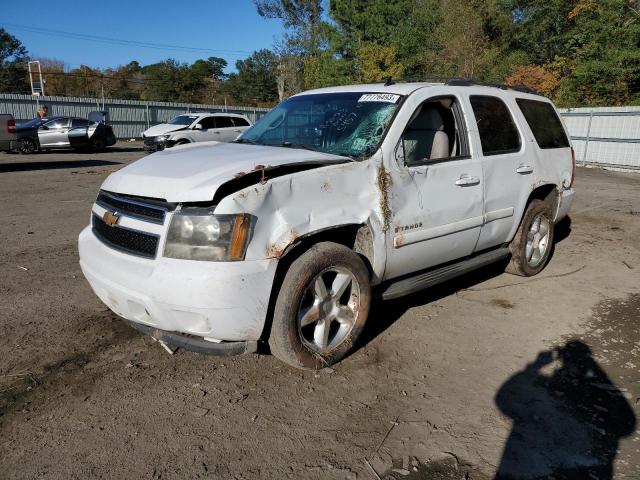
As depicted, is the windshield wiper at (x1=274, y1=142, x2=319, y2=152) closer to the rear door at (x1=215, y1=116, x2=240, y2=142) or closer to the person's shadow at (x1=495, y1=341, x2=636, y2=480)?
the person's shadow at (x1=495, y1=341, x2=636, y2=480)

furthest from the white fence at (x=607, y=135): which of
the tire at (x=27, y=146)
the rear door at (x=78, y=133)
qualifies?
the tire at (x=27, y=146)

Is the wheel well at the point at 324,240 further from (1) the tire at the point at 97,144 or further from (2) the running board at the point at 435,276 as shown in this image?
(1) the tire at the point at 97,144

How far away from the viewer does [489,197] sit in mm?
4496

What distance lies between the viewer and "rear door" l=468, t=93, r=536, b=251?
450 cm

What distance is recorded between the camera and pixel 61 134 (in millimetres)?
20656

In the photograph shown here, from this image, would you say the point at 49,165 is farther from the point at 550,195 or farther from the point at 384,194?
the point at 384,194

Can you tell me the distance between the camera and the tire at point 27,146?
749 inches

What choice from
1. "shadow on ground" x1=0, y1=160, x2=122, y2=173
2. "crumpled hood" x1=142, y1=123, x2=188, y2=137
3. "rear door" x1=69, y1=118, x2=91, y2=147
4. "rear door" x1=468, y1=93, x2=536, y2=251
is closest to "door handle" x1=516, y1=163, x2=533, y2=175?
"rear door" x1=468, y1=93, x2=536, y2=251

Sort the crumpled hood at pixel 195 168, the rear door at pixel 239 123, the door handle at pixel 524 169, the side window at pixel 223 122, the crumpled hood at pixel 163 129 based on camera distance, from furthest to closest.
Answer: the rear door at pixel 239 123
the side window at pixel 223 122
the crumpled hood at pixel 163 129
the door handle at pixel 524 169
the crumpled hood at pixel 195 168

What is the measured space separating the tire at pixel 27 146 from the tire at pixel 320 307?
19305 mm

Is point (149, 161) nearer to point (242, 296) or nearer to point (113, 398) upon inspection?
point (242, 296)

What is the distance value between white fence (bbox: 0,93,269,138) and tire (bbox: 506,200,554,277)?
89.2 feet

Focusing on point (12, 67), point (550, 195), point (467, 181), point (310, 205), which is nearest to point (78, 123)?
point (550, 195)

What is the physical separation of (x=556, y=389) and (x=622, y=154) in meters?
18.6
